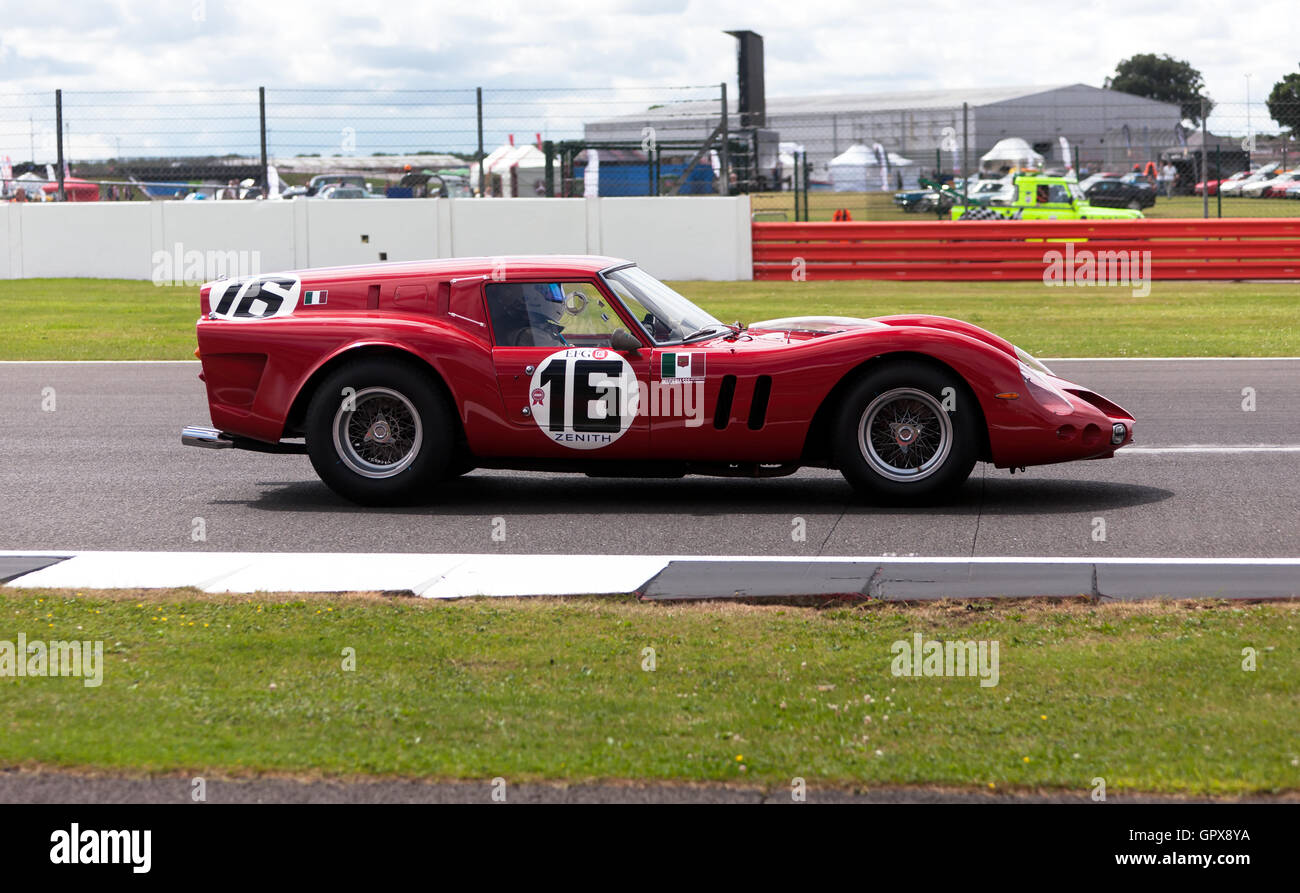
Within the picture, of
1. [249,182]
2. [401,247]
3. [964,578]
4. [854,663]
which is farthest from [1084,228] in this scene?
[854,663]

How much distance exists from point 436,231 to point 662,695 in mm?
18532

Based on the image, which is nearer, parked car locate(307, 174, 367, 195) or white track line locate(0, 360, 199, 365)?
white track line locate(0, 360, 199, 365)

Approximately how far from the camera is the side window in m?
7.47

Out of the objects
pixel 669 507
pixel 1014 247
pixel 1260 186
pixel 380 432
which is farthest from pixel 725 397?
pixel 1260 186

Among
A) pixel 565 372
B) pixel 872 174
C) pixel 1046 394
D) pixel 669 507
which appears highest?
pixel 872 174

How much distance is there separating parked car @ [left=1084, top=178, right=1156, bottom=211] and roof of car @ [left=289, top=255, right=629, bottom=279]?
28.8 m

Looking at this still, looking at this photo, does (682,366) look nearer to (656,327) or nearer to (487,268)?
(656,327)

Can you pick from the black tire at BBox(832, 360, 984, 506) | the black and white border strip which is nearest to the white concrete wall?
the black tire at BBox(832, 360, 984, 506)

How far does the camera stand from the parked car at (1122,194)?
3475cm

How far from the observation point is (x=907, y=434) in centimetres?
735

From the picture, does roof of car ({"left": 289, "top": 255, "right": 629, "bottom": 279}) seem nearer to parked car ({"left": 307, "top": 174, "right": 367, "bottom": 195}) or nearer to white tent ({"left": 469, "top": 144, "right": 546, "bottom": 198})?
white tent ({"left": 469, "top": 144, "right": 546, "bottom": 198})

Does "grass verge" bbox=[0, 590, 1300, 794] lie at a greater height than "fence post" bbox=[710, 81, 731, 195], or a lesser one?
lesser

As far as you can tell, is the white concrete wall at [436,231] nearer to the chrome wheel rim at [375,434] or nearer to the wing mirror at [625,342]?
the chrome wheel rim at [375,434]
